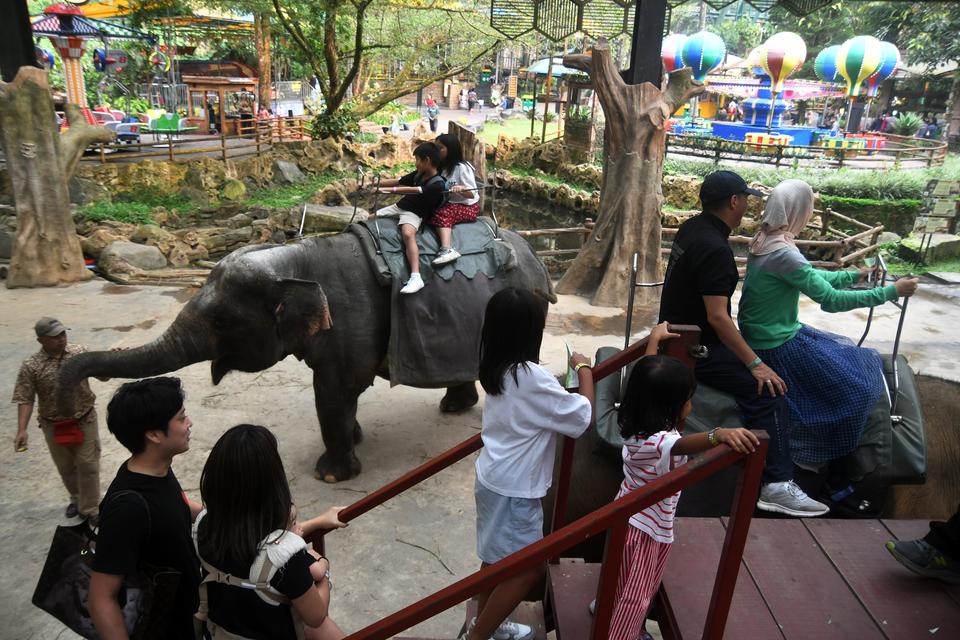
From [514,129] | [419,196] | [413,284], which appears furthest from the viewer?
[514,129]

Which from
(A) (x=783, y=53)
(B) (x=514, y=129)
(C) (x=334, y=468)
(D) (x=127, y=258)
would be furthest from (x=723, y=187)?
(B) (x=514, y=129)

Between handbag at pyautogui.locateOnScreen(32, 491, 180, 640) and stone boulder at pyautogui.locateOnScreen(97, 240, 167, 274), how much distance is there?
8.31m

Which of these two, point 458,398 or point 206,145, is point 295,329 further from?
point 206,145

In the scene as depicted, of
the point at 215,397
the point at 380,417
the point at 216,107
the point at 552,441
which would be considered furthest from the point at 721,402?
the point at 216,107

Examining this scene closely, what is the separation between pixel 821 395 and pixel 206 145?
65.7 feet

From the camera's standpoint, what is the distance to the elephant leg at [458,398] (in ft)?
18.7

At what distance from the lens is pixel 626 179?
8.24 meters

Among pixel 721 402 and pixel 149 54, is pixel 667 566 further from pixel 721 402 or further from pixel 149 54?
pixel 149 54

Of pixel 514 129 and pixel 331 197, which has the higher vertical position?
pixel 514 129

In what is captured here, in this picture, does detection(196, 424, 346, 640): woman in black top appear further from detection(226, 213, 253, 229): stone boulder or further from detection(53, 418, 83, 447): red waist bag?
detection(226, 213, 253, 229): stone boulder

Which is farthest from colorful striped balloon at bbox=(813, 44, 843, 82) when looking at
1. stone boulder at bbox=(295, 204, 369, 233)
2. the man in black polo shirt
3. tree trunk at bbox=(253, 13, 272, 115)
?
the man in black polo shirt

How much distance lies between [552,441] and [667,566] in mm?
681

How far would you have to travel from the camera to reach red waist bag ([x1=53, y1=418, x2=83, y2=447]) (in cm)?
371

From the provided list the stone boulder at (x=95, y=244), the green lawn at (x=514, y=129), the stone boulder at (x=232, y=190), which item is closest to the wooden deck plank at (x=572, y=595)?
the stone boulder at (x=95, y=244)
